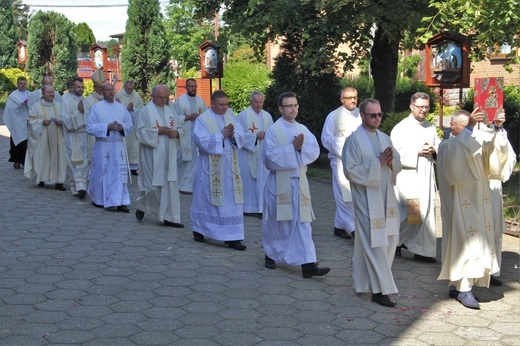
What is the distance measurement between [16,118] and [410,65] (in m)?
20.8

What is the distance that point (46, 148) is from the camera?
1400 cm

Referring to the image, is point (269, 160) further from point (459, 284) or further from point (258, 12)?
point (258, 12)

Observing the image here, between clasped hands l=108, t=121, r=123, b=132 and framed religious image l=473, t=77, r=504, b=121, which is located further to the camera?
clasped hands l=108, t=121, r=123, b=132

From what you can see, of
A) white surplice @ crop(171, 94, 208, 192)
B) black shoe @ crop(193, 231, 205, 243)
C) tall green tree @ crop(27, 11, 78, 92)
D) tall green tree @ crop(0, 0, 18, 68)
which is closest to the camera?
black shoe @ crop(193, 231, 205, 243)

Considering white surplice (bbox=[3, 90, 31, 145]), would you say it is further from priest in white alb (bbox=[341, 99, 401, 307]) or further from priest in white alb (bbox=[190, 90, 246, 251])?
priest in white alb (bbox=[341, 99, 401, 307])

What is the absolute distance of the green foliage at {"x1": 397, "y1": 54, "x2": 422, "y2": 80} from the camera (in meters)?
33.2

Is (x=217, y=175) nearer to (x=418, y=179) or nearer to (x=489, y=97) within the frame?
(x=418, y=179)

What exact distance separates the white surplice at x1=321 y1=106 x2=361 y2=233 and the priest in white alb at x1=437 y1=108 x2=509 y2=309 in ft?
8.42

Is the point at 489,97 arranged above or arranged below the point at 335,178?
above

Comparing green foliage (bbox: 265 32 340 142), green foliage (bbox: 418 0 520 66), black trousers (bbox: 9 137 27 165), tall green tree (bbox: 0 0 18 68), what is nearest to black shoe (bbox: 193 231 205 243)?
green foliage (bbox: 418 0 520 66)

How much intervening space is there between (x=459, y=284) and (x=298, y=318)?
1.54 metres

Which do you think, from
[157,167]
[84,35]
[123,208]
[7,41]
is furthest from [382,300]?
[84,35]

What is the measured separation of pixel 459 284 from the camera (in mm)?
7129

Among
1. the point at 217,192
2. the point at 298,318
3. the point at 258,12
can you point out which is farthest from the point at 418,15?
the point at 298,318
